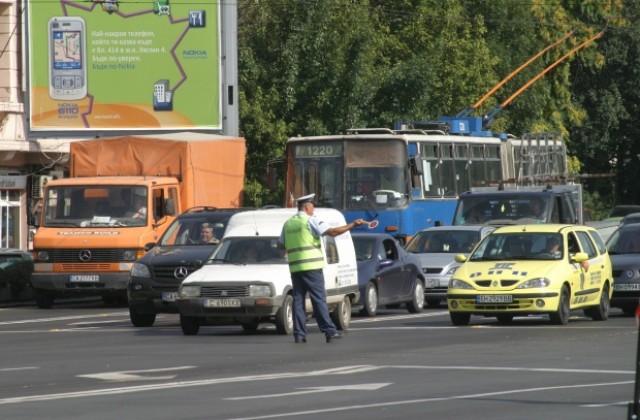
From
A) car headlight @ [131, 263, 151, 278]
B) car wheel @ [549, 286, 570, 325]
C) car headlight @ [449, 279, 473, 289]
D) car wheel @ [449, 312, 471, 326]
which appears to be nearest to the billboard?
car headlight @ [131, 263, 151, 278]

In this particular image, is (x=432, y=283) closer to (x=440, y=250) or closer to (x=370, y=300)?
(x=440, y=250)

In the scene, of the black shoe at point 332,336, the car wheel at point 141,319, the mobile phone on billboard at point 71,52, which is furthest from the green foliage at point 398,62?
the black shoe at point 332,336

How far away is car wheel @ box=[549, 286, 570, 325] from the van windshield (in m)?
3.82

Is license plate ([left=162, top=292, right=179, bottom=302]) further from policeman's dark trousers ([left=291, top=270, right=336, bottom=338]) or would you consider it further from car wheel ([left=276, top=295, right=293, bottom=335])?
policeman's dark trousers ([left=291, top=270, right=336, bottom=338])

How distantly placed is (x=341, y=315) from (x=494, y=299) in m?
2.09

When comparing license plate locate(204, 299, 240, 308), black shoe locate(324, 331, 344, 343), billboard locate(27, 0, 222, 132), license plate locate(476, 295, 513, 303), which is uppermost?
billboard locate(27, 0, 222, 132)

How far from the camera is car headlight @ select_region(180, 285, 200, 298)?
22.2 metres

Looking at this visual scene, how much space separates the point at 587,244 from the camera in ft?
82.3

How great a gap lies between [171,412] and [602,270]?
43.2ft

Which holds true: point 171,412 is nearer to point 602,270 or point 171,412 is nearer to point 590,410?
point 590,410

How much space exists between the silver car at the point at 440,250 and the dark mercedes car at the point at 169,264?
4375 millimetres

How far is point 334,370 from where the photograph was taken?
54.0ft

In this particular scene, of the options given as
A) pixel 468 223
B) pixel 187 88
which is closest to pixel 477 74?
pixel 187 88

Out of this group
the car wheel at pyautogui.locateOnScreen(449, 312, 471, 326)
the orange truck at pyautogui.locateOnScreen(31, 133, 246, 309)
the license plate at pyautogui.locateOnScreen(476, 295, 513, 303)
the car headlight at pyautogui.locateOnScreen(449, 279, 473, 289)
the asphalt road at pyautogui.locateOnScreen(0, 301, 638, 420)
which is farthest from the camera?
the orange truck at pyautogui.locateOnScreen(31, 133, 246, 309)
